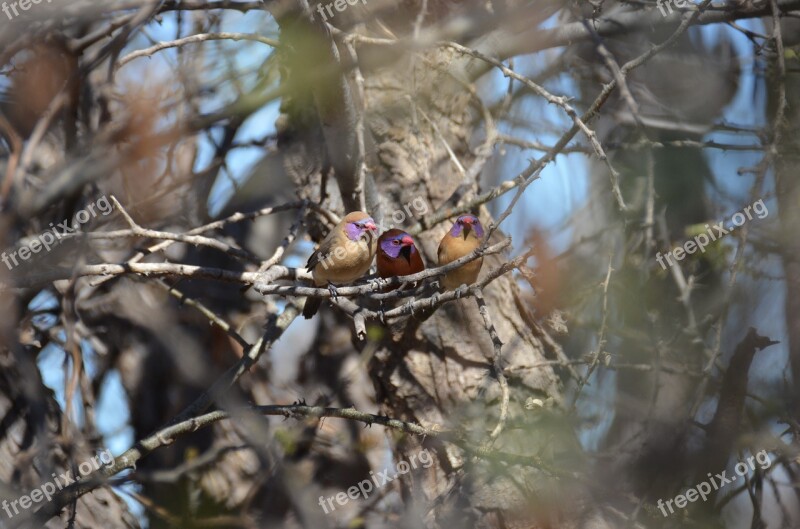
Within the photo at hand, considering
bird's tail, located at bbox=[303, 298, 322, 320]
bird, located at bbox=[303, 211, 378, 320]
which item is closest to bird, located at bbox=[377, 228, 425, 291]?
bird, located at bbox=[303, 211, 378, 320]

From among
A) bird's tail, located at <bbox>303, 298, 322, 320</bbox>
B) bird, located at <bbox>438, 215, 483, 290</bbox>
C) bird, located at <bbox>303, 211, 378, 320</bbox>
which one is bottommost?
bird, located at <bbox>438, 215, 483, 290</bbox>

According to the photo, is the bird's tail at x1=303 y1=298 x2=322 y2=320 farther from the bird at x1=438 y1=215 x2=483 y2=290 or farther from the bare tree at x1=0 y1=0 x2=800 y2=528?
the bird at x1=438 y1=215 x2=483 y2=290

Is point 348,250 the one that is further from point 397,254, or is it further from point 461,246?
point 461,246

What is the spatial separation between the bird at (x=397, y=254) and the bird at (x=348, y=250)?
0.24ft

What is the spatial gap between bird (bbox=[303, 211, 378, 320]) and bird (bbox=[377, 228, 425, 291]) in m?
0.07

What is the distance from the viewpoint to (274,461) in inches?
206

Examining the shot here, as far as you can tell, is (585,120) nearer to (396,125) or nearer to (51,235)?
(396,125)

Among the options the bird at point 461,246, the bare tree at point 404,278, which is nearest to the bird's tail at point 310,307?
the bare tree at point 404,278

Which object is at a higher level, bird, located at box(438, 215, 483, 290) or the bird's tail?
the bird's tail

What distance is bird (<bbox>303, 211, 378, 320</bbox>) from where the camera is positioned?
4125 millimetres

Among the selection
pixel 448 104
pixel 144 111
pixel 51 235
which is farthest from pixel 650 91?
pixel 51 235

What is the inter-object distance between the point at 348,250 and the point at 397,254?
0.25 metres

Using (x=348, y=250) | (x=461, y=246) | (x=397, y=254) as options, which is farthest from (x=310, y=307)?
(x=461, y=246)

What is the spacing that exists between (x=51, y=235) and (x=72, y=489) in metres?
1.56
